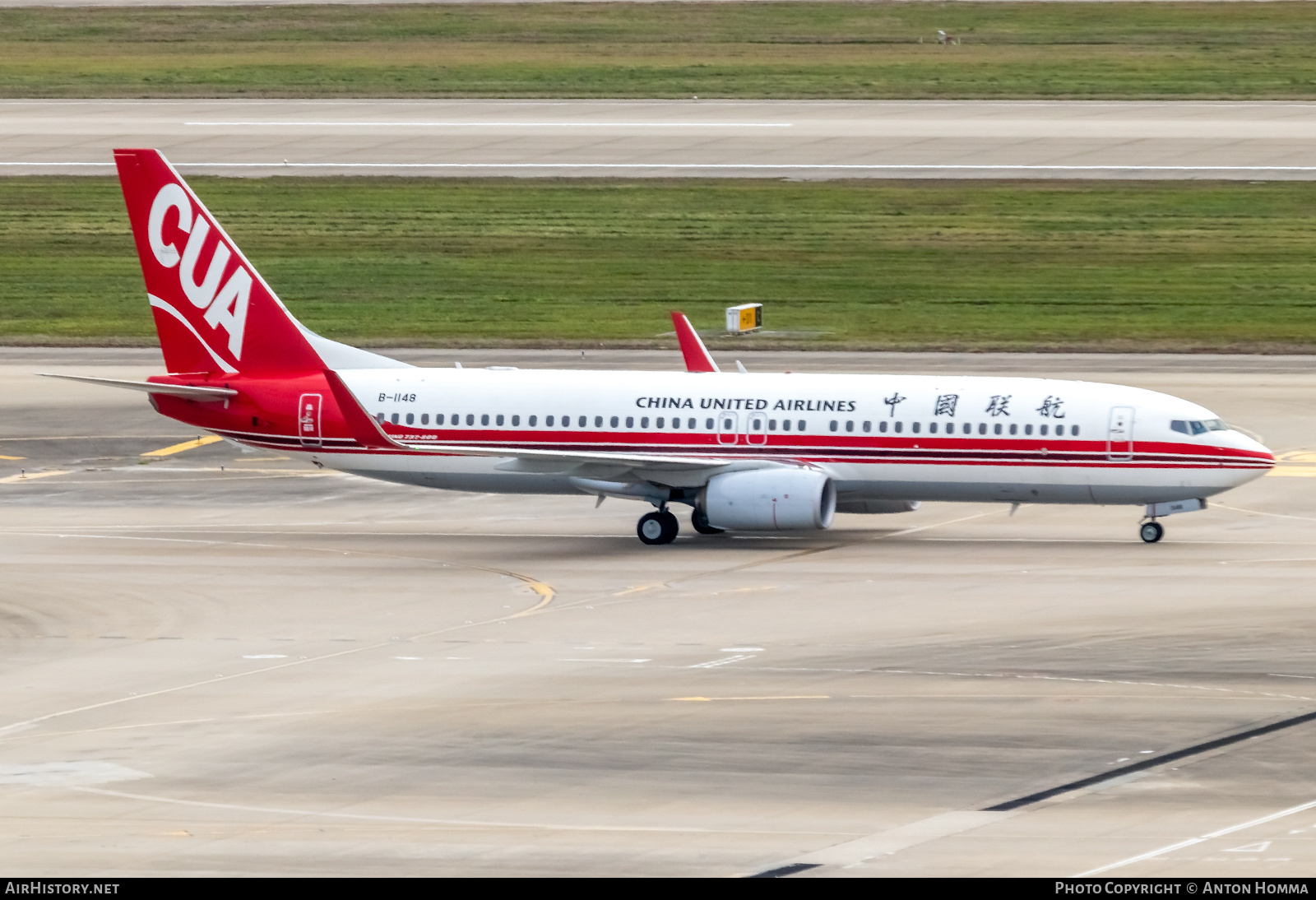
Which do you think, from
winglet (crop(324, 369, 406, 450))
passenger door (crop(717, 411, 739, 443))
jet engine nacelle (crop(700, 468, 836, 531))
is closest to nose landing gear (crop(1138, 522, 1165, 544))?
jet engine nacelle (crop(700, 468, 836, 531))

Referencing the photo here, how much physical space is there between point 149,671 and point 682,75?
8710cm

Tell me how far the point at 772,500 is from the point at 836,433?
94.9 inches

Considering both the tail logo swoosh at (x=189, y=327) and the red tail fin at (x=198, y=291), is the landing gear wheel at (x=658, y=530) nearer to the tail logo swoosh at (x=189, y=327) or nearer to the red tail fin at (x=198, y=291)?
the red tail fin at (x=198, y=291)

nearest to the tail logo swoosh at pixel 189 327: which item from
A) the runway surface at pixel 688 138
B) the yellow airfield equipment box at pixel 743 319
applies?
the yellow airfield equipment box at pixel 743 319

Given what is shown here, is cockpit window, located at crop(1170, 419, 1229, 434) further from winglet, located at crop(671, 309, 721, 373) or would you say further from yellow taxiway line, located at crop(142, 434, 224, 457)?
yellow taxiway line, located at crop(142, 434, 224, 457)

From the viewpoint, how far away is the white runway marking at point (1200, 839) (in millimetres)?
23781

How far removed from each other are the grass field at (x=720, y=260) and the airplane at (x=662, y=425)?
26.7 m

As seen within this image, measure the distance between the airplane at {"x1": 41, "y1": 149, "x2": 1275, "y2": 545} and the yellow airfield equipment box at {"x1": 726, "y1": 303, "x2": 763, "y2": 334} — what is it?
2494 cm

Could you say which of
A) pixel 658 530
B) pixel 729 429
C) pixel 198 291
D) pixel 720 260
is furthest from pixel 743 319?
pixel 658 530

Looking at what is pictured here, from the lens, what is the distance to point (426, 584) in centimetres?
4397

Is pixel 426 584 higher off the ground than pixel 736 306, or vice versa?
pixel 736 306

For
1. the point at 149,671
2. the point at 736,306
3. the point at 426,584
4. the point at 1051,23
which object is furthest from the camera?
the point at 1051,23

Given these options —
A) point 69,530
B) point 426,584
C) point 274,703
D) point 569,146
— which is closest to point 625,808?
point 274,703

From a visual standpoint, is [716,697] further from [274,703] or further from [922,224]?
[922,224]
